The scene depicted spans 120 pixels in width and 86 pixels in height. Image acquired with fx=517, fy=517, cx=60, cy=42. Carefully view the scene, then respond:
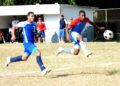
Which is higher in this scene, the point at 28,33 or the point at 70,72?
the point at 28,33

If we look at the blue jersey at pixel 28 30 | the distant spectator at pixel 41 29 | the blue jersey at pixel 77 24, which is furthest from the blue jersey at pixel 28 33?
the distant spectator at pixel 41 29

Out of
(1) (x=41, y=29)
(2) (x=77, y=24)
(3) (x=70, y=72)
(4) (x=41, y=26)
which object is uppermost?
(2) (x=77, y=24)

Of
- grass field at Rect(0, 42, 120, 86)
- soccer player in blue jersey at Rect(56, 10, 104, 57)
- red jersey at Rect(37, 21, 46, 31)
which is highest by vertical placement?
Answer: soccer player in blue jersey at Rect(56, 10, 104, 57)

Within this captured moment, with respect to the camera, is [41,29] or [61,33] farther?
[41,29]

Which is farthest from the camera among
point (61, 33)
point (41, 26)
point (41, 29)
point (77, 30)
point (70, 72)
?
point (41, 26)

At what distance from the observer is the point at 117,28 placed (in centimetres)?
3875

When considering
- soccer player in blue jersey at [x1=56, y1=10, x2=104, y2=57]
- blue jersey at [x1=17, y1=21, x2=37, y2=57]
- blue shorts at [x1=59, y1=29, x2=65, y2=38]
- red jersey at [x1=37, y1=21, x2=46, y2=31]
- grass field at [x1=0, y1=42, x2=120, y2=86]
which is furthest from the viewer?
red jersey at [x1=37, y1=21, x2=46, y2=31]

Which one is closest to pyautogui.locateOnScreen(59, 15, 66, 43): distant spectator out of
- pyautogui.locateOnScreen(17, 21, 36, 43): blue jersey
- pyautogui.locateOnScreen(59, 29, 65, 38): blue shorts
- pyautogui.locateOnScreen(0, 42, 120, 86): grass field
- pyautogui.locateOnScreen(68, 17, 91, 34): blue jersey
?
pyautogui.locateOnScreen(59, 29, 65, 38): blue shorts

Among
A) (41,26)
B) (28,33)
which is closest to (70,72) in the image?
(28,33)

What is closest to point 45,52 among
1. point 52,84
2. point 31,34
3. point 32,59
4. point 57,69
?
point 32,59

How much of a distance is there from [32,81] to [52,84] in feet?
2.93

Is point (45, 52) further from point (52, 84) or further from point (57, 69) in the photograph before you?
point (52, 84)

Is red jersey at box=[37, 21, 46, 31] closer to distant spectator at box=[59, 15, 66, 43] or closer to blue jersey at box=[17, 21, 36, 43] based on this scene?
distant spectator at box=[59, 15, 66, 43]

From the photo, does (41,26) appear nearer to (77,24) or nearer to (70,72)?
(77,24)
